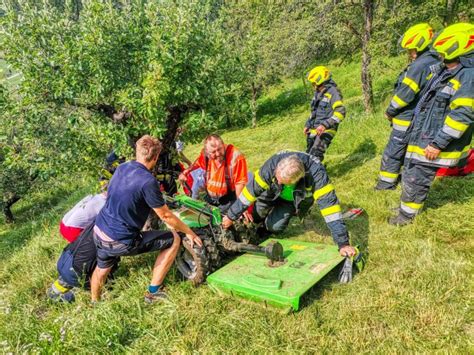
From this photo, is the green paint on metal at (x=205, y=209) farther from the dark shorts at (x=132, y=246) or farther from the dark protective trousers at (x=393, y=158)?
the dark protective trousers at (x=393, y=158)

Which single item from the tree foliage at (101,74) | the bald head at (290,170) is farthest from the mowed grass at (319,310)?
the bald head at (290,170)

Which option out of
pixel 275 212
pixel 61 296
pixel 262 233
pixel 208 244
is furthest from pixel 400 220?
pixel 61 296

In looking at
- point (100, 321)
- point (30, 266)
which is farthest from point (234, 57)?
point (30, 266)

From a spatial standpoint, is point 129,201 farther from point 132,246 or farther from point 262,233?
point 262,233

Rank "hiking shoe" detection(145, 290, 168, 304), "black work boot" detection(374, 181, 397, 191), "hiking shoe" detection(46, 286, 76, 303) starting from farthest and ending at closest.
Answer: "black work boot" detection(374, 181, 397, 191) < "hiking shoe" detection(46, 286, 76, 303) < "hiking shoe" detection(145, 290, 168, 304)

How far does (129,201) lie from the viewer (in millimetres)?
3449

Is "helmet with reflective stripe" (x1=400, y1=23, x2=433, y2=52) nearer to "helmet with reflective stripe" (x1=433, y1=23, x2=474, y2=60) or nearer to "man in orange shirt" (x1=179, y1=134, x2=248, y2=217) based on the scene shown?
"helmet with reflective stripe" (x1=433, y1=23, x2=474, y2=60)

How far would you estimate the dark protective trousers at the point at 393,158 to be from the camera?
5.29 metres

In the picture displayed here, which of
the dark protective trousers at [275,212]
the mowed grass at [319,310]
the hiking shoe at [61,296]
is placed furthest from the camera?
the dark protective trousers at [275,212]

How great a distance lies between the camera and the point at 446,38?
3961 mm

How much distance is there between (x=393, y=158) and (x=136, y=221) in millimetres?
3904

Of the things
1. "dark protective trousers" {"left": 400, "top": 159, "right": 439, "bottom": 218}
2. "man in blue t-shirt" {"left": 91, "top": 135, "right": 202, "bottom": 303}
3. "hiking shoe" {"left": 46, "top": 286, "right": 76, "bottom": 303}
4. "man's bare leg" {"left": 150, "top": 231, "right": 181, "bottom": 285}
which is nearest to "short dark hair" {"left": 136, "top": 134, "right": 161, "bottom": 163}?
"man in blue t-shirt" {"left": 91, "top": 135, "right": 202, "bottom": 303}

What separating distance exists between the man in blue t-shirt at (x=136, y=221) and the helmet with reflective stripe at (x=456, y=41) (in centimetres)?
333

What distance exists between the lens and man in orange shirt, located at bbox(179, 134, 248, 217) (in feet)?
15.5
